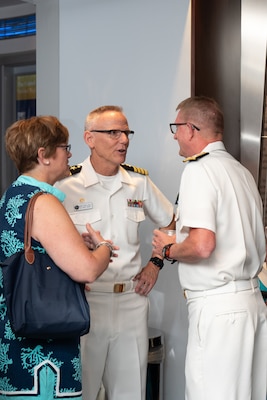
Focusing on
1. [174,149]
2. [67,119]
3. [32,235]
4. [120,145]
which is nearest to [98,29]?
[67,119]

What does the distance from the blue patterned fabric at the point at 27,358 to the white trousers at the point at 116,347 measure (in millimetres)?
699

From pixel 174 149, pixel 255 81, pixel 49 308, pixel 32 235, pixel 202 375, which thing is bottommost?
pixel 202 375

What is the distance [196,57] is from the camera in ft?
12.1

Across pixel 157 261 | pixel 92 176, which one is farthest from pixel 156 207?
pixel 92 176

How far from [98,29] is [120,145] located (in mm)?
1156

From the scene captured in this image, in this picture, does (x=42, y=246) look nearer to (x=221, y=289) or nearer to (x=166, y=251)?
(x=166, y=251)

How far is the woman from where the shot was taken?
2236 mm

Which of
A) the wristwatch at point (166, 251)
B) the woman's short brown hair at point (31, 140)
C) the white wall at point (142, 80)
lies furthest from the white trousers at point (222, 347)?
the white wall at point (142, 80)

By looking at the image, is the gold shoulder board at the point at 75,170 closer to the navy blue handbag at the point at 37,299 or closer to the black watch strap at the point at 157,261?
the black watch strap at the point at 157,261

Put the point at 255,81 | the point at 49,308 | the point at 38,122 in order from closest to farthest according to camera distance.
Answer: the point at 49,308
the point at 38,122
the point at 255,81

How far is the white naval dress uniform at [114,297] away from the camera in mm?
3084

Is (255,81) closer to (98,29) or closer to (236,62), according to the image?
(236,62)

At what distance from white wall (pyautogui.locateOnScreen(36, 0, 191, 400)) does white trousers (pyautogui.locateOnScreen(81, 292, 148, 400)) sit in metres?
0.67

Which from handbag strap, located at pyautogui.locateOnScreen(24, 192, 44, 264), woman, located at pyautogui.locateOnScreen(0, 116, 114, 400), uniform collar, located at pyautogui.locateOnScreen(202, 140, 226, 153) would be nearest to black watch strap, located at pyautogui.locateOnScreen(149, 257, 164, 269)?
uniform collar, located at pyautogui.locateOnScreen(202, 140, 226, 153)
